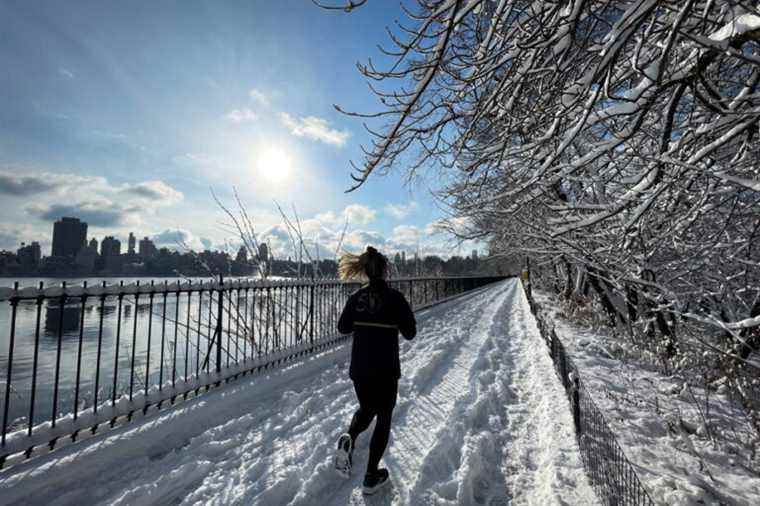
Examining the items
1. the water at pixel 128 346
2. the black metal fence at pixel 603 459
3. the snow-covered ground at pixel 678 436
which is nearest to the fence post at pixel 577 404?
the black metal fence at pixel 603 459

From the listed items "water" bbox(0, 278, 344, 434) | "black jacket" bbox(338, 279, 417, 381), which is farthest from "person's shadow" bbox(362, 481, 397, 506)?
"water" bbox(0, 278, 344, 434)

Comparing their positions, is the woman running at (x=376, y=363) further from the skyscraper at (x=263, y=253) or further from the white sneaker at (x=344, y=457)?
the skyscraper at (x=263, y=253)

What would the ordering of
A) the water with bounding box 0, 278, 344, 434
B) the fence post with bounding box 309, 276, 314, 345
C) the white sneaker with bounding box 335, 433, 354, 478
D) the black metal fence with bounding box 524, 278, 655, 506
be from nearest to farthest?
the black metal fence with bounding box 524, 278, 655, 506 < the white sneaker with bounding box 335, 433, 354, 478 < the water with bounding box 0, 278, 344, 434 < the fence post with bounding box 309, 276, 314, 345

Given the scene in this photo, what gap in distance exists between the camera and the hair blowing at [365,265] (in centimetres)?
305

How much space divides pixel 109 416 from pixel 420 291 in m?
14.1

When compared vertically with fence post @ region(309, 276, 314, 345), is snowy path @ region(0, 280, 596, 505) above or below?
below

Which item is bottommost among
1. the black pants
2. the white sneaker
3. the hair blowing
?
the white sneaker

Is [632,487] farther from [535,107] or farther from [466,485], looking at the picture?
[535,107]

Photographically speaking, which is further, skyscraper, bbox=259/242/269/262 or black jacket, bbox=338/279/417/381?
skyscraper, bbox=259/242/269/262

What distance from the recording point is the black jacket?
2.81 meters

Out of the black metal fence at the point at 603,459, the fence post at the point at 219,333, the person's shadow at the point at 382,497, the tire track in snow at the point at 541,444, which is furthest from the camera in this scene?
the fence post at the point at 219,333

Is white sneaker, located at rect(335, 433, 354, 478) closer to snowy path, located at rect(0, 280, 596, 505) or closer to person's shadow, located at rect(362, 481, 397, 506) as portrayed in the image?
snowy path, located at rect(0, 280, 596, 505)

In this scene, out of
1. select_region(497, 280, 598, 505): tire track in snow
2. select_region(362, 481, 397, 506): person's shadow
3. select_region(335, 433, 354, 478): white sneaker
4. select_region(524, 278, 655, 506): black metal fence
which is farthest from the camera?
select_region(335, 433, 354, 478): white sneaker

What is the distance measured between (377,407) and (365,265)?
1193 mm
